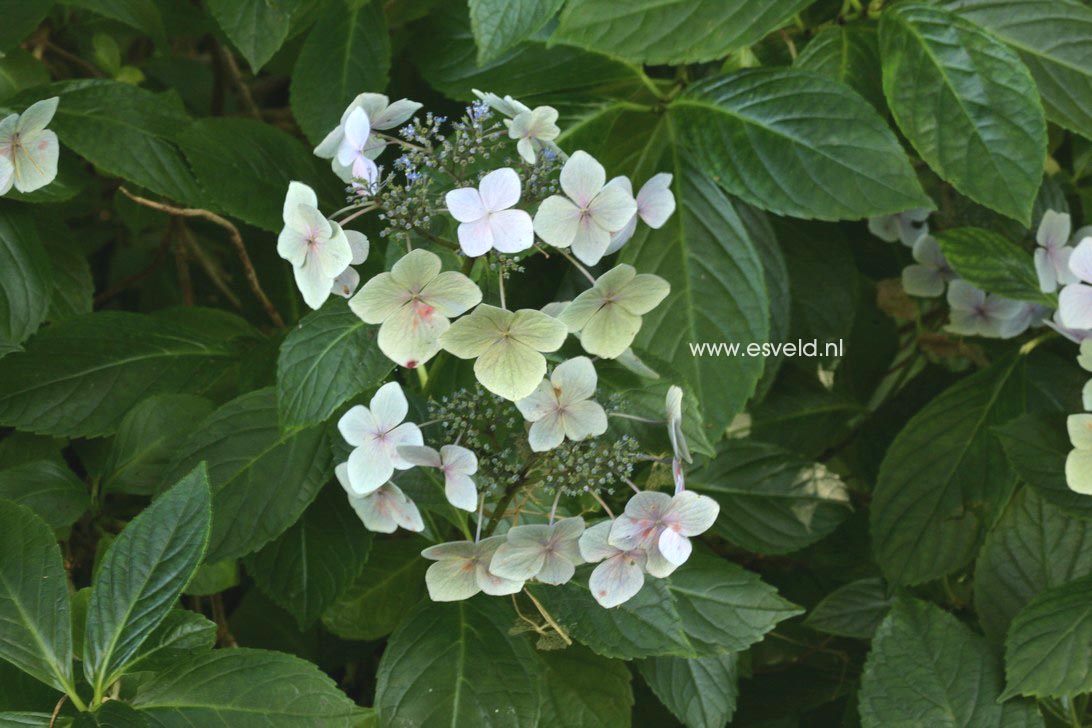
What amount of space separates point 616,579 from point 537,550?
0.19 feet

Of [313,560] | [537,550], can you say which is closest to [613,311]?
[537,550]

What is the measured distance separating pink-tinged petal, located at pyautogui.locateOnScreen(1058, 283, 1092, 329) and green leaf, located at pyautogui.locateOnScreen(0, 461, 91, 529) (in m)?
0.83

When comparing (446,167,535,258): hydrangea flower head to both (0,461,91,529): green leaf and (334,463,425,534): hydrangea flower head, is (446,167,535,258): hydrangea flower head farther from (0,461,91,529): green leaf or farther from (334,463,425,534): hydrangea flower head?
(0,461,91,529): green leaf

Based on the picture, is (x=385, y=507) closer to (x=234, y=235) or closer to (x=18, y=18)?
(x=234, y=235)

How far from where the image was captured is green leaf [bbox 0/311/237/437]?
983mm

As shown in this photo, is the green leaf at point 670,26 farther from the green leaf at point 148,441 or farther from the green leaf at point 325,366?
the green leaf at point 148,441

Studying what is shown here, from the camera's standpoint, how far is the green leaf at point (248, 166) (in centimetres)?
99

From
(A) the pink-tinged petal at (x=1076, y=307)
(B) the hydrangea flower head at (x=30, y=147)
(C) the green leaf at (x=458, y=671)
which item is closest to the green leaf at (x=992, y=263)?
(A) the pink-tinged petal at (x=1076, y=307)

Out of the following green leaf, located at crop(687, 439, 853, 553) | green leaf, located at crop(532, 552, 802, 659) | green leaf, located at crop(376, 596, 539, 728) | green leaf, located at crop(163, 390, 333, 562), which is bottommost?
green leaf, located at crop(687, 439, 853, 553)

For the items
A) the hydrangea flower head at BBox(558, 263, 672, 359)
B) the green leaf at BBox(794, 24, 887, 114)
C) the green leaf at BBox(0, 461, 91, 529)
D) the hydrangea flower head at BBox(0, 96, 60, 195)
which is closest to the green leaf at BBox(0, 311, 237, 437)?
the green leaf at BBox(0, 461, 91, 529)

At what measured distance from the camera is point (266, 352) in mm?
1041

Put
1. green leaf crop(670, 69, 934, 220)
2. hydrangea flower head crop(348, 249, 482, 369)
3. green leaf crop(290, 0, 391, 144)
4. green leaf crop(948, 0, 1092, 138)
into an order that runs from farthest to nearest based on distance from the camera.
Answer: green leaf crop(290, 0, 391, 144) → green leaf crop(948, 0, 1092, 138) → green leaf crop(670, 69, 934, 220) → hydrangea flower head crop(348, 249, 482, 369)

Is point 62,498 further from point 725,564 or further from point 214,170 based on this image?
point 725,564

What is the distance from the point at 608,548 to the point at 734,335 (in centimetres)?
28
